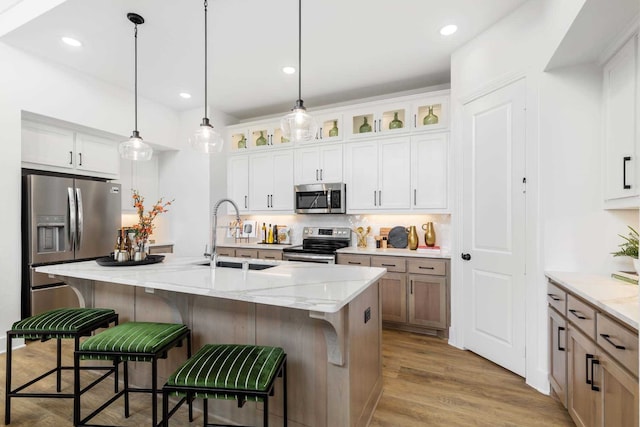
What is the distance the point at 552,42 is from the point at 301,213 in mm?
3139

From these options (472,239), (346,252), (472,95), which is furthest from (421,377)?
(472,95)

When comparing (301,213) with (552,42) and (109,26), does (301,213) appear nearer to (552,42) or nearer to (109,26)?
(109,26)

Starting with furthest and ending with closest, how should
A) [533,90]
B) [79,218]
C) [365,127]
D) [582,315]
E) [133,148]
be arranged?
[365,127] → [79,218] → [133,148] → [533,90] → [582,315]

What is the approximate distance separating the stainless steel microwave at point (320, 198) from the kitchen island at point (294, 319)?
1955mm

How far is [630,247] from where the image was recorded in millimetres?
1984

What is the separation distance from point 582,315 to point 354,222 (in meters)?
2.94

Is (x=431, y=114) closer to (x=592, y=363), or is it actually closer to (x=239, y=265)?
(x=239, y=265)

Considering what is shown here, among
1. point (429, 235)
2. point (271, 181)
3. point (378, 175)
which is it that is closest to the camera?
point (429, 235)

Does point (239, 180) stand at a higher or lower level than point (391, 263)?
higher

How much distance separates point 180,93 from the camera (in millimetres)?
4246

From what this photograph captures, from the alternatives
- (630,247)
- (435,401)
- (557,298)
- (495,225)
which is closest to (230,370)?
(435,401)

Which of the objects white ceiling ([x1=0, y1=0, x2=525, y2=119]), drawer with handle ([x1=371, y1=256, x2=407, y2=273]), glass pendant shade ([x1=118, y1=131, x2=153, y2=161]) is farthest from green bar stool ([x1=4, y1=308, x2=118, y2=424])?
drawer with handle ([x1=371, y1=256, x2=407, y2=273])

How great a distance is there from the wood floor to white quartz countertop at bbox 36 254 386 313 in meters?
0.89

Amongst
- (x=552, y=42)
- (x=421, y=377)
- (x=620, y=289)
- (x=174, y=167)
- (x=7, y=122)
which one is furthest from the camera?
(x=174, y=167)
